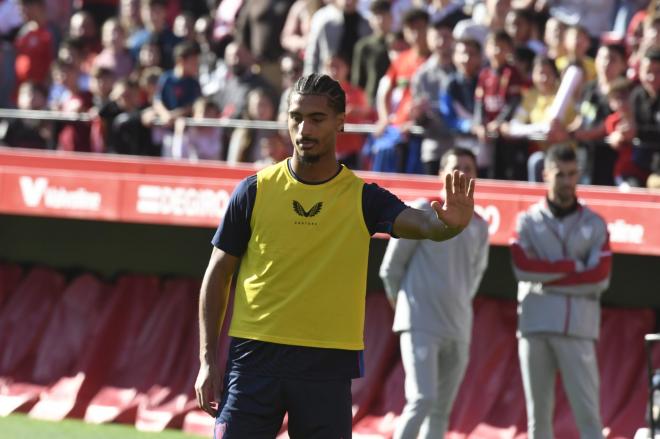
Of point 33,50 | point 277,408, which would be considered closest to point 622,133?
point 277,408

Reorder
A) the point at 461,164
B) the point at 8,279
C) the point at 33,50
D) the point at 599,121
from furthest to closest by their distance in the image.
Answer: the point at 33,50
the point at 8,279
the point at 599,121
the point at 461,164

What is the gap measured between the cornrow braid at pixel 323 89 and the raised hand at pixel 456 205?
56 centimetres

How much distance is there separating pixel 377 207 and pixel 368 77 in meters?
7.69

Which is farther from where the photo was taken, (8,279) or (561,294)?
(8,279)

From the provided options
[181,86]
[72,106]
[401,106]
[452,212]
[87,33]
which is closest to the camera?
[452,212]

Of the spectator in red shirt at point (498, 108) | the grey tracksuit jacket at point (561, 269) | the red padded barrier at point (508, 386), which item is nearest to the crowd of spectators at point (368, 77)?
the spectator in red shirt at point (498, 108)

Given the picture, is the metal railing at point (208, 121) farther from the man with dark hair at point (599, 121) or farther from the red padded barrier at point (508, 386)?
the red padded barrier at point (508, 386)

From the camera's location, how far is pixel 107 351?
1260cm

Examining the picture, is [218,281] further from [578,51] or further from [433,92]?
[578,51]

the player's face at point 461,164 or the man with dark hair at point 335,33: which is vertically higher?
the man with dark hair at point 335,33

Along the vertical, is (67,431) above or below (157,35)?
below

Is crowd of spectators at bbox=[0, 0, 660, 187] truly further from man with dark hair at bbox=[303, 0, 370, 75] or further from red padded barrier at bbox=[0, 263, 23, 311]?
red padded barrier at bbox=[0, 263, 23, 311]

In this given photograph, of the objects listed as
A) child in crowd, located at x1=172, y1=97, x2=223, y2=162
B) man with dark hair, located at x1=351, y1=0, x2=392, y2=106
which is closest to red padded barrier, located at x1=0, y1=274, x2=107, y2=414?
child in crowd, located at x1=172, y1=97, x2=223, y2=162

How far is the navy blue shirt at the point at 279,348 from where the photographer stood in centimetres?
557
